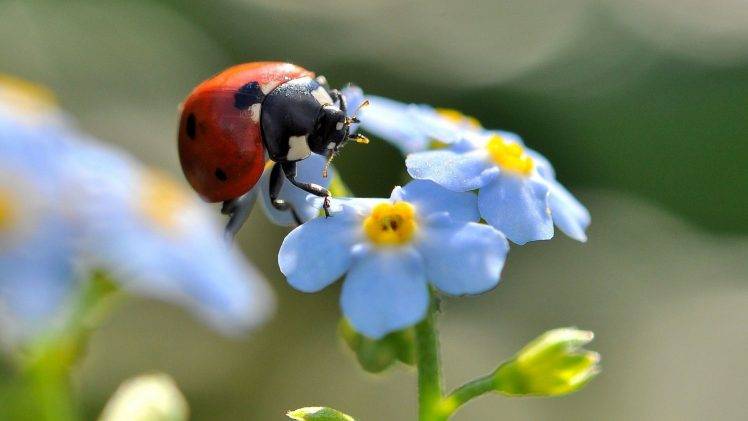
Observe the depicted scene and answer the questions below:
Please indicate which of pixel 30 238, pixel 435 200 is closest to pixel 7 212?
pixel 30 238

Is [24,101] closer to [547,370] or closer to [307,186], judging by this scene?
[307,186]

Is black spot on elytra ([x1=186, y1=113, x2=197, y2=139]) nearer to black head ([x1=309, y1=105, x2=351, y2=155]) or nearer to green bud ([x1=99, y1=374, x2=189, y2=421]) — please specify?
black head ([x1=309, y1=105, x2=351, y2=155])

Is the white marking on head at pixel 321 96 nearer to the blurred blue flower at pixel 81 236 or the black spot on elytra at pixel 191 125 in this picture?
the black spot on elytra at pixel 191 125

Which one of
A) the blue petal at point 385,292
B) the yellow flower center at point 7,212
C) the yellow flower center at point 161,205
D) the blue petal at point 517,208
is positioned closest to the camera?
the blue petal at point 385,292

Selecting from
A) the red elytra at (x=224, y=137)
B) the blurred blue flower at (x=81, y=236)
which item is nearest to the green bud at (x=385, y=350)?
the red elytra at (x=224, y=137)

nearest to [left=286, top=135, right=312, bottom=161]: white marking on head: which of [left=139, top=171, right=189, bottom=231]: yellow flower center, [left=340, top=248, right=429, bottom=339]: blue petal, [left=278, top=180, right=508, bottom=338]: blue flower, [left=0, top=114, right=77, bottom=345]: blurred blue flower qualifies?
[left=278, top=180, right=508, bottom=338]: blue flower

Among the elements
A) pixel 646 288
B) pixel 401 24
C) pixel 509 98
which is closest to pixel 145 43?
pixel 401 24

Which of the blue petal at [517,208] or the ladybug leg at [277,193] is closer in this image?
the blue petal at [517,208]
